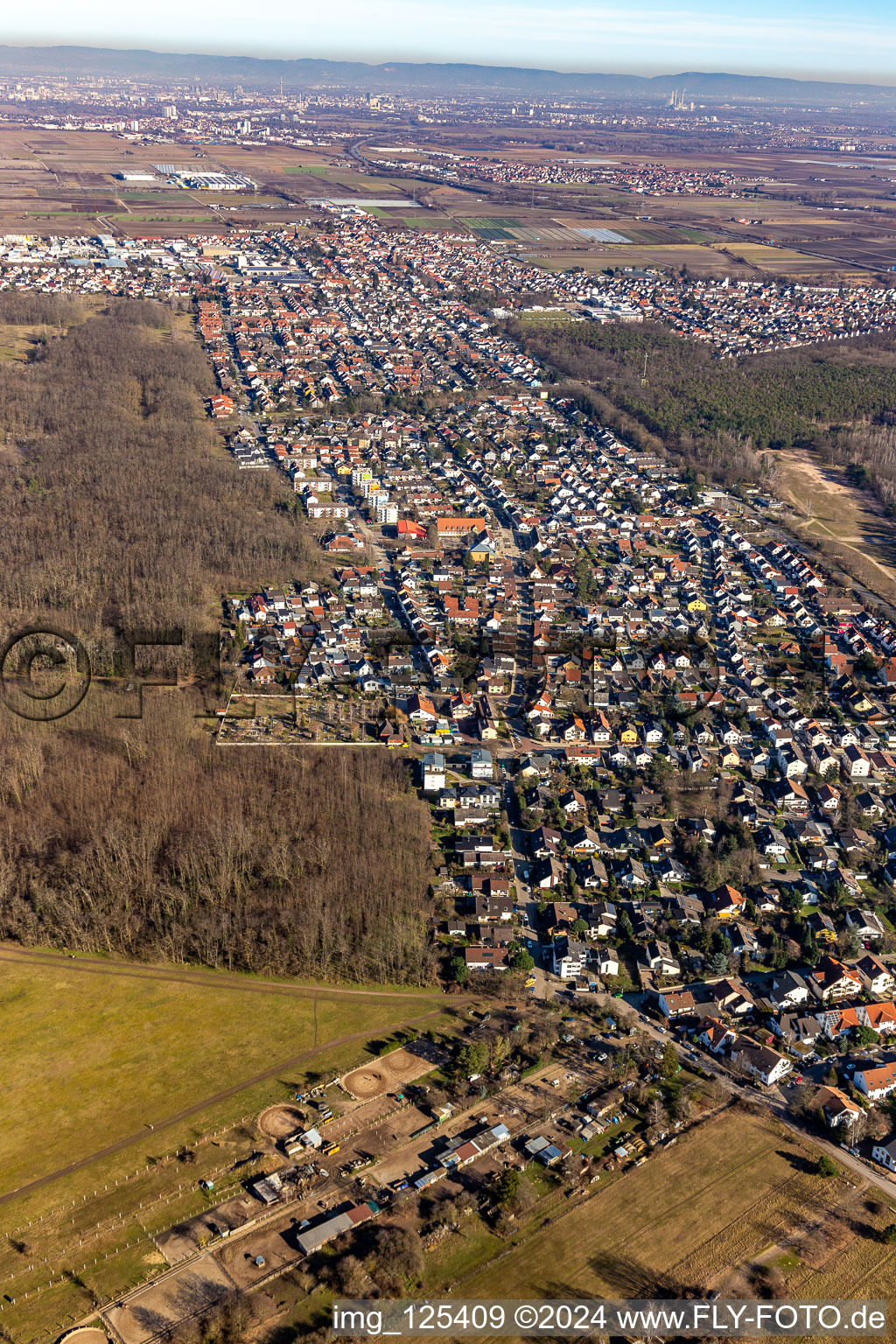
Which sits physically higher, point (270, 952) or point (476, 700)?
point (476, 700)

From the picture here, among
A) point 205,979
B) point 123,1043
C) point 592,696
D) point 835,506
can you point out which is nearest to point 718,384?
point 835,506

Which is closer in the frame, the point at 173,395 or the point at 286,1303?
the point at 286,1303

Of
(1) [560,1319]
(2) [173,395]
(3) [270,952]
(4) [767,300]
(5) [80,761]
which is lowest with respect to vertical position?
(1) [560,1319]

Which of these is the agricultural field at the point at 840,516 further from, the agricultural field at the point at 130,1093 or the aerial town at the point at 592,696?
the agricultural field at the point at 130,1093

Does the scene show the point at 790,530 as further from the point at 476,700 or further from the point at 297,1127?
the point at 297,1127

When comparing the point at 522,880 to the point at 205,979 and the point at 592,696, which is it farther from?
the point at 592,696

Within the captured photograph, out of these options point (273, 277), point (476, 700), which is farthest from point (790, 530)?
point (273, 277)
